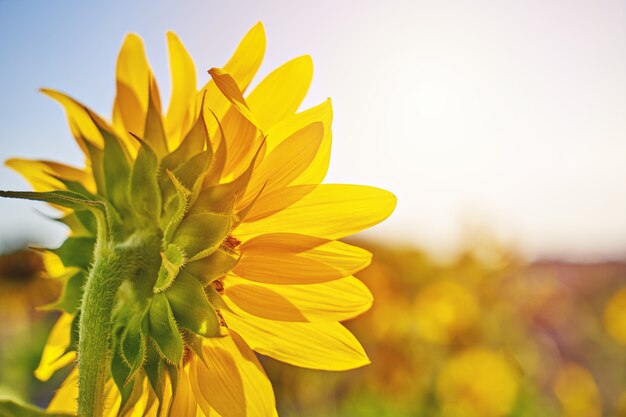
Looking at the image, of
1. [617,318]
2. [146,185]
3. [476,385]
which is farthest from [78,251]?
[617,318]

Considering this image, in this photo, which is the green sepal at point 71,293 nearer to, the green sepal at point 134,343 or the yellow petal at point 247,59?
the green sepal at point 134,343

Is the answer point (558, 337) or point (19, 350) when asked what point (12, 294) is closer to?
point (19, 350)

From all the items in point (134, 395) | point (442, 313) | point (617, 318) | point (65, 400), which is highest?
point (134, 395)

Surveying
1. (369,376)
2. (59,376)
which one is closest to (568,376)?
(369,376)

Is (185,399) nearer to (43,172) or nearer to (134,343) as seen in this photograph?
(134,343)

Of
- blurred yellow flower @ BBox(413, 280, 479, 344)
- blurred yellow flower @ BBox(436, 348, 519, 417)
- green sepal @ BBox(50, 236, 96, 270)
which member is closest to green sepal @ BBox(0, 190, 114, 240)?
green sepal @ BBox(50, 236, 96, 270)

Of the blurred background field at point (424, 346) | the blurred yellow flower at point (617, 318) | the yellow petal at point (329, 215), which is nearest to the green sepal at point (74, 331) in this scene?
the yellow petal at point (329, 215)
